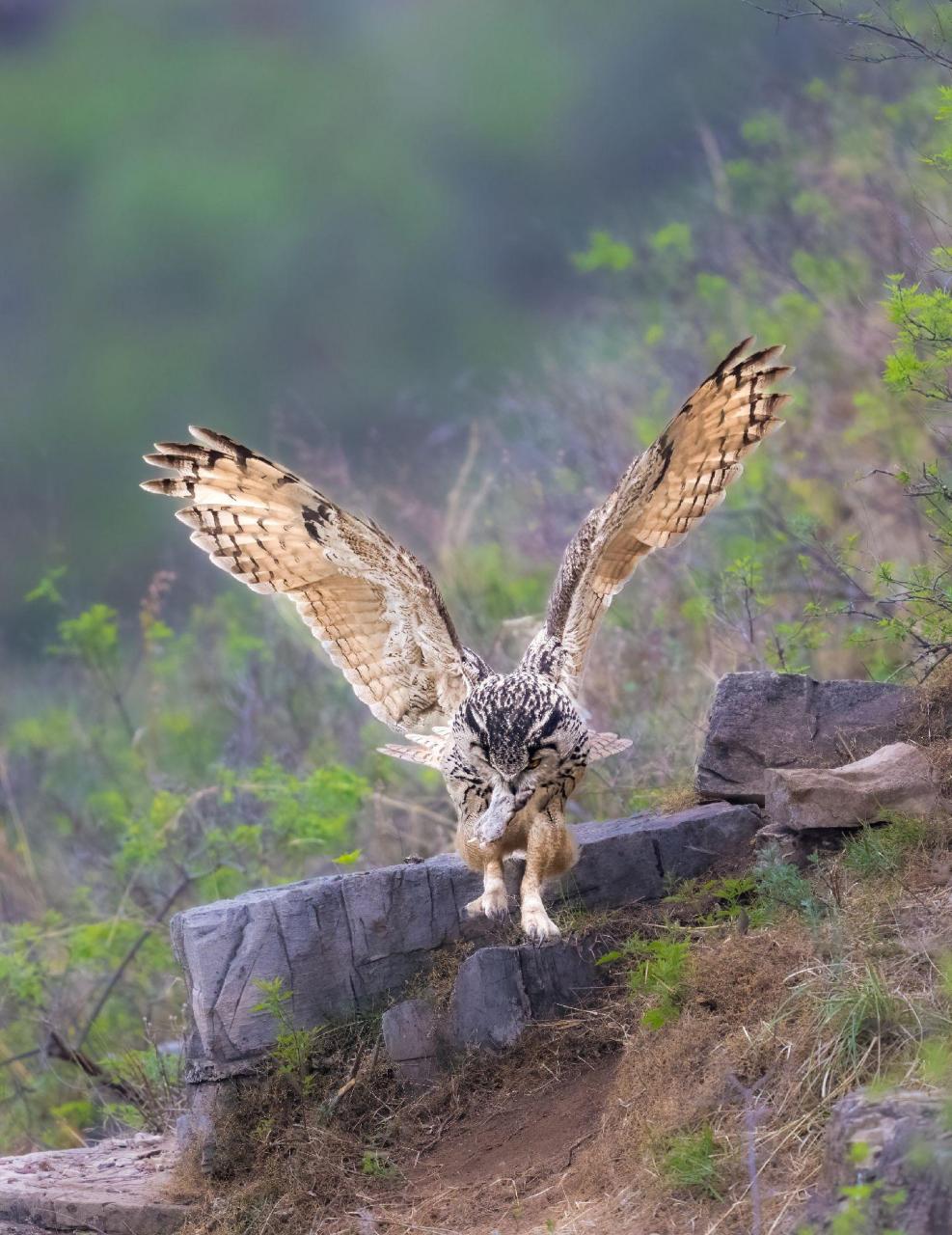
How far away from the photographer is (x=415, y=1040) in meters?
5.82

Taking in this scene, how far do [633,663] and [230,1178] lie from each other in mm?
4473

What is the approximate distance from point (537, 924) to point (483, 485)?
5.50 meters

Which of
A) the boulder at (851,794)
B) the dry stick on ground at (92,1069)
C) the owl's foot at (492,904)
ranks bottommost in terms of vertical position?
the dry stick on ground at (92,1069)

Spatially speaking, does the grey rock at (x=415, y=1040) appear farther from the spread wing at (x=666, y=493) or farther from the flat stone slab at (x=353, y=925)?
the spread wing at (x=666, y=493)

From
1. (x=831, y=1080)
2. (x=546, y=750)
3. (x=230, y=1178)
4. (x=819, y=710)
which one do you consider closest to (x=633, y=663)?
(x=819, y=710)

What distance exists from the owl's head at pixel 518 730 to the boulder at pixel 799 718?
0.69 m

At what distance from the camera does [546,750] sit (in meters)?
5.78

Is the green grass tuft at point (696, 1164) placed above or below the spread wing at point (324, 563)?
below

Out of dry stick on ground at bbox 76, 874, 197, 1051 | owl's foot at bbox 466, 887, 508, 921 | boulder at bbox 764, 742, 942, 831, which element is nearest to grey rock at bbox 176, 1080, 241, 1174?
owl's foot at bbox 466, 887, 508, 921

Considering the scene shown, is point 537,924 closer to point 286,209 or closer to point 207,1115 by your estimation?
point 207,1115

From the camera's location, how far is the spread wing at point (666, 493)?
6258 millimetres

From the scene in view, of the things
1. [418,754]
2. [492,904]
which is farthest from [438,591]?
[492,904]

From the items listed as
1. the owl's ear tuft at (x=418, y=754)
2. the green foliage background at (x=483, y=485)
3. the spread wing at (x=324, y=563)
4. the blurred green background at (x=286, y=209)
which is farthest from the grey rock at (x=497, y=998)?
the blurred green background at (x=286, y=209)

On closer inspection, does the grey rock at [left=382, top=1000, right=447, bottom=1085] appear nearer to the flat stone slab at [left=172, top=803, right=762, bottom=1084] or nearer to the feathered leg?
the flat stone slab at [left=172, top=803, right=762, bottom=1084]
